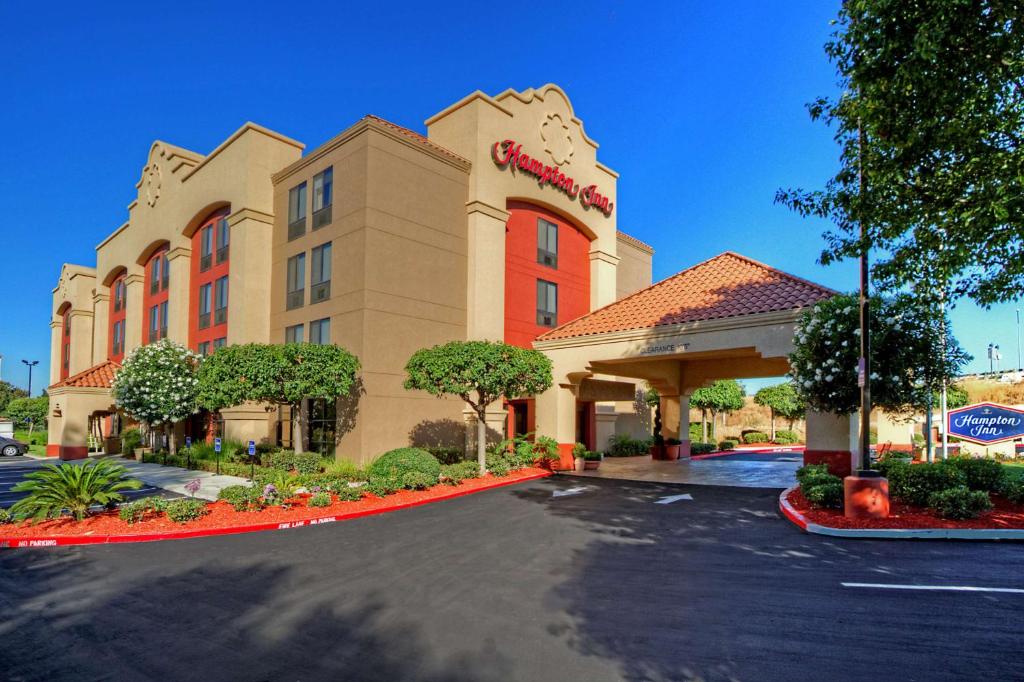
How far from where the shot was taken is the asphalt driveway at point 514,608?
566 cm

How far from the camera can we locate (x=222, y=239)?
101ft

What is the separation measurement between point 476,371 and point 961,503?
12.9 m

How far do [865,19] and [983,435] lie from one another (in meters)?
23.8

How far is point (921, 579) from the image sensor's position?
8109 mm

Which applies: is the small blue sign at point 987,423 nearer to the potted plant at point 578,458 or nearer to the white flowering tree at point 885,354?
the white flowering tree at point 885,354

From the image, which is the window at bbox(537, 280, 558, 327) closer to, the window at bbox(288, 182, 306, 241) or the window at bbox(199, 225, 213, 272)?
the window at bbox(288, 182, 306, 241)

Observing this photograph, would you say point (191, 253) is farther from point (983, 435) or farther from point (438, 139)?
point (983, 435)

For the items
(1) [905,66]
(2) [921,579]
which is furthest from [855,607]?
(1) [905,66]

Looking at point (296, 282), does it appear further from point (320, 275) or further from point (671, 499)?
point (671, 499)

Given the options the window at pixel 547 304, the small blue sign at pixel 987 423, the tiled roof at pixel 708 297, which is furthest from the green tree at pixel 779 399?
the tiled roof at pixel 708 297

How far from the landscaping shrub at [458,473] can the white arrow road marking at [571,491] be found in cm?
322

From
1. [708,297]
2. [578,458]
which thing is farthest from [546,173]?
[578,458]

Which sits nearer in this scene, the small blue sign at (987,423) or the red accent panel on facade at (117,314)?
the small blue sign at (987,423)

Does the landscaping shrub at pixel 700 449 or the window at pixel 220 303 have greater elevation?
the window at pixel 220 303
